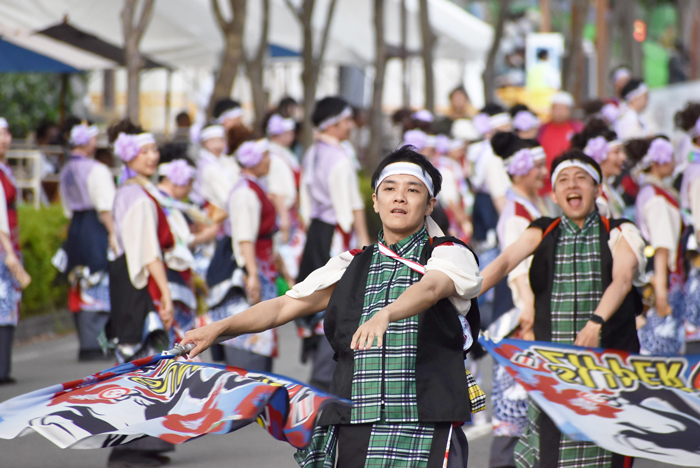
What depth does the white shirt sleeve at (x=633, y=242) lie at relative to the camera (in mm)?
4938

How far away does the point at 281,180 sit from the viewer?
11.7 meters

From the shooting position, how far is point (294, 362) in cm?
979

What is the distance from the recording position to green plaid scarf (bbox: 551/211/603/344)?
4988mm

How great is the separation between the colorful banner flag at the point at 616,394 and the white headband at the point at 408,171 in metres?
1.08

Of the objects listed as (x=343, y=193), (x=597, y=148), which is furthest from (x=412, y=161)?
(x=343, y=193)

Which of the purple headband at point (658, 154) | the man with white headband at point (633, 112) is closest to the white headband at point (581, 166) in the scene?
the purple headband at point (658, 154)

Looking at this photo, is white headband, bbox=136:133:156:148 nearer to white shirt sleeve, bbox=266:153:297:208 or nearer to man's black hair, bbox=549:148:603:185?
man's black hair, bbox=549:148:603:185

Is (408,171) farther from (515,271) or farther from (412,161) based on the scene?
(515,271)

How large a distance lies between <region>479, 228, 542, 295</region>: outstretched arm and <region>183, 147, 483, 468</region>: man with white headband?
3.26 feet

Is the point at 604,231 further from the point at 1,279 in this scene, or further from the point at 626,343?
the point at 1,279

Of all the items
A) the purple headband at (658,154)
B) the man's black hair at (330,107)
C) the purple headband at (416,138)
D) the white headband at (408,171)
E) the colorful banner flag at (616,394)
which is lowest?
the colorful banner flag at (616,394)

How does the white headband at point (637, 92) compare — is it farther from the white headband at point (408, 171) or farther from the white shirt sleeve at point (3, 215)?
the white headband at point (408, 171)

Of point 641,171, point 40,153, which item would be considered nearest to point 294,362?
point 641,171

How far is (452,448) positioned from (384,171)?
3.32ft
